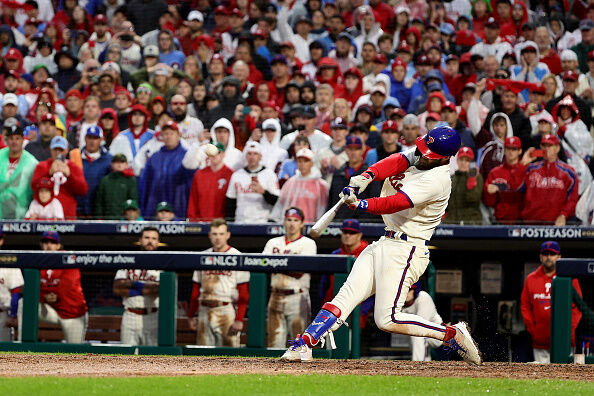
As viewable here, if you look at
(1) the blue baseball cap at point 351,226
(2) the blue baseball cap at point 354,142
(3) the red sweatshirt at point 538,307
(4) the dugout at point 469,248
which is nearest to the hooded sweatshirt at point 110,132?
(4) the dugout at point 469,248

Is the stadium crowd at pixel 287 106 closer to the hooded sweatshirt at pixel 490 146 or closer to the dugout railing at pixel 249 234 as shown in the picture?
the hooded sweatshirt at pixel 490 146

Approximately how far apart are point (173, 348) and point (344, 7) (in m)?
8.41

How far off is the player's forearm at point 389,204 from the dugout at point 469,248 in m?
3.24

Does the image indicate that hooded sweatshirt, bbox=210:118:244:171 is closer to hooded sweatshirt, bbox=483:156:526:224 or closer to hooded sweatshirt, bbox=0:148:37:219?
hooded sweatshirt, bbox=0:148:37:219

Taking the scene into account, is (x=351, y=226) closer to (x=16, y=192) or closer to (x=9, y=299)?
(x=9, y=299)

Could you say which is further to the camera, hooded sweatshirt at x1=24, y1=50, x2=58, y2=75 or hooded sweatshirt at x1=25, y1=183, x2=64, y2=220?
hooded sweatshirt at x1=24, y1=50, x2=58, y2=75

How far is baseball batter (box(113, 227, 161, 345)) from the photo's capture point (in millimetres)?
8258

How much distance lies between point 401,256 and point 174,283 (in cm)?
238

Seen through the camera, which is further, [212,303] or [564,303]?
[212,303]

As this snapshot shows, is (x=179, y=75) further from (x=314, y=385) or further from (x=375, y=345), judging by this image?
(x=314, y=385)

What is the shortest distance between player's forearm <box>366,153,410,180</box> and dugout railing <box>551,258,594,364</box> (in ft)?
6.19

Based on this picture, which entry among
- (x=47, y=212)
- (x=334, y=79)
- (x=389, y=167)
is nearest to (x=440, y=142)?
(x=389, y=167)

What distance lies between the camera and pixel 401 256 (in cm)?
668

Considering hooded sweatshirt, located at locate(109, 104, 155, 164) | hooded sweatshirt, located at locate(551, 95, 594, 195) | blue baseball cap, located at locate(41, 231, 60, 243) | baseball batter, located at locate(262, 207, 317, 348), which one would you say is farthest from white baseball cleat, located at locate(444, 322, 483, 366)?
hooded sweatshirt, located at locate(109, 104, 155, 164)
